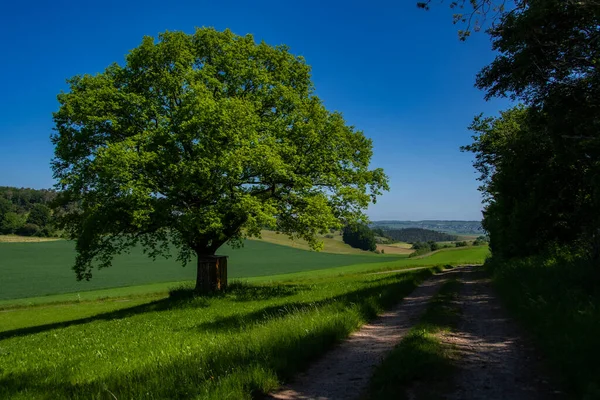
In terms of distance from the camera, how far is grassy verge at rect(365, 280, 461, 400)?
5.55 m

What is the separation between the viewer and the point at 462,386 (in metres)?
5.86

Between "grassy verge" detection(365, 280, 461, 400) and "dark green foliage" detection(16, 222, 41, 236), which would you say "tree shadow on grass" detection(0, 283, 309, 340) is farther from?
"dark green foliage" detection(16, 222, 41, 236)

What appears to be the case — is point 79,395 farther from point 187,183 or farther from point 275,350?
point 187,183

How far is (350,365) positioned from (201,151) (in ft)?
50.5

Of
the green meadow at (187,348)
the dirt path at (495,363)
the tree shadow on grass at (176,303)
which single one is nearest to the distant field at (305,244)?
the tree shadow on grass at (176,303)

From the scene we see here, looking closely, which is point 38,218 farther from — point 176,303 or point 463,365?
point 463,365

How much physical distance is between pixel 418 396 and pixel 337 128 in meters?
20.8

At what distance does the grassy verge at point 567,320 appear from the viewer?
5578 mm

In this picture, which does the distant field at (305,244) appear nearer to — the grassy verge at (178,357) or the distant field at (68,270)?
the distant field at (68,270)

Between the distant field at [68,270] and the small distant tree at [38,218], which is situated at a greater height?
the small distant tree at [38,218]

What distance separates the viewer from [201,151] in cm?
2020

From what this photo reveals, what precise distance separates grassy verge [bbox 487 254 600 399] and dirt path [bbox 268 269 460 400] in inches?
115

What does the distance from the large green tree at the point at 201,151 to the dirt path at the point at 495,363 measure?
12.8 metres

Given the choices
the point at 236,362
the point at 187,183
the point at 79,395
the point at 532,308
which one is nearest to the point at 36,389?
the point at 79,395
